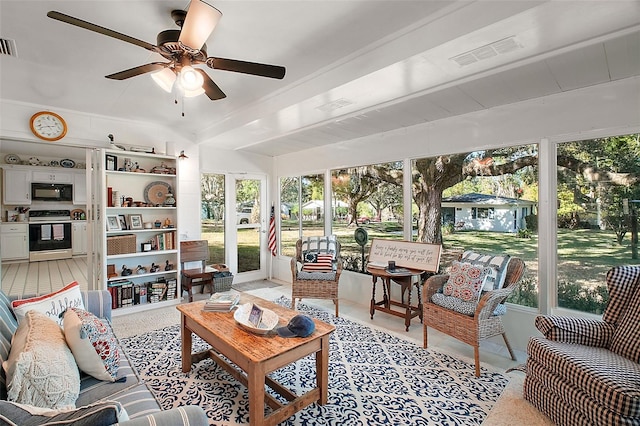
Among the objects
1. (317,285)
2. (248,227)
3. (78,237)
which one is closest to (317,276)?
(317,285)

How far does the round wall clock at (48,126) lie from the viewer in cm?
360

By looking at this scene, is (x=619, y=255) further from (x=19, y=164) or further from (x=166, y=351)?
(x=19, y=164)

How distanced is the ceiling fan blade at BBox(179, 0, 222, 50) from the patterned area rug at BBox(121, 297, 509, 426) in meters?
2.32

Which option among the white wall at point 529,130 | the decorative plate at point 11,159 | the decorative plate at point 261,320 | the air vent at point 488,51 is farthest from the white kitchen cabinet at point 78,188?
the air vent at point 488,51

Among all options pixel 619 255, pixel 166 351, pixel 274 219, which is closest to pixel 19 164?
pixel 274 219

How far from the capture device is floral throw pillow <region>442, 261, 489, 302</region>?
2725 mm

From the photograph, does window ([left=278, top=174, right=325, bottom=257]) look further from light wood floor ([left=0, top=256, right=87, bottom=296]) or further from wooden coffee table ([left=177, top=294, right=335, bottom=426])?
light wood floor ([left=0, top=256, right=87, bottom=296])

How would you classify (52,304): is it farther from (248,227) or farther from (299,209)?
(299,209)

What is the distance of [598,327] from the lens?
2.09 metres

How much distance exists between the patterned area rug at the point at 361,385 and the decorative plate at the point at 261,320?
537 mm

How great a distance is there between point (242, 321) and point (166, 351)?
1.24 meters

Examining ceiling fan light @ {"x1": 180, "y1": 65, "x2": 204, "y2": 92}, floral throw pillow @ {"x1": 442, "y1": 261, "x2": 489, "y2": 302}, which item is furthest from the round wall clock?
floral throw pillow @ {"x1": 442, "y1": 261, "x2": 489, "y2": 302}

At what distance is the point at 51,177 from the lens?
7422 mm

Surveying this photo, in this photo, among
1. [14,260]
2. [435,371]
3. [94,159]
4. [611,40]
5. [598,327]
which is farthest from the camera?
[14,260]
